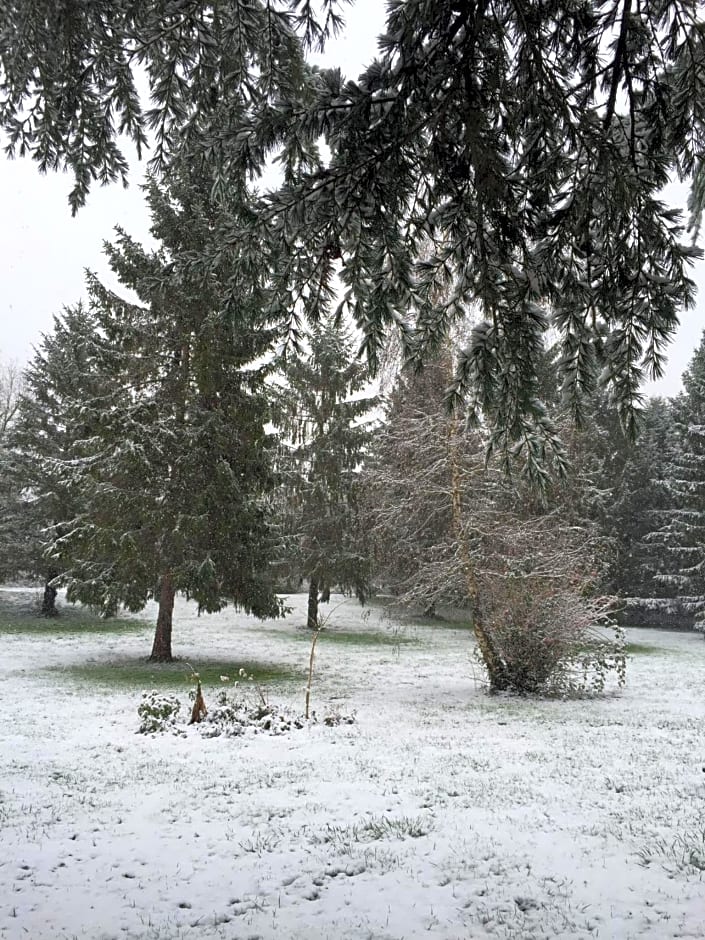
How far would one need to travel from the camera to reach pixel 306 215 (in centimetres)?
318

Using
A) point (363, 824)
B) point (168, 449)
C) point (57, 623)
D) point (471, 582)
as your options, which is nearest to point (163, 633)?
point (168, 449)

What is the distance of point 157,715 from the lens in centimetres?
862

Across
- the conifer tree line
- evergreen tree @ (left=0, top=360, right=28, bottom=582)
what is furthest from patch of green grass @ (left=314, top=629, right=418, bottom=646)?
the conifer tree line

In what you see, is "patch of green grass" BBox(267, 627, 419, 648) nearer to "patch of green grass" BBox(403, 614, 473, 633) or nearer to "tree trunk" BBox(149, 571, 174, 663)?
"patch of green grass" BBox(403, 614, 473, 633)

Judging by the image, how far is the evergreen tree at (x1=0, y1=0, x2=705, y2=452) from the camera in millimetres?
2980

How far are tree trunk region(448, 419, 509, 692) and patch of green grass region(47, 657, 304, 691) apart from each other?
164 inches

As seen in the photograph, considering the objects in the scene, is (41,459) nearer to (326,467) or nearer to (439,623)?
(326,467)

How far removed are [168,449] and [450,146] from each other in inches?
468

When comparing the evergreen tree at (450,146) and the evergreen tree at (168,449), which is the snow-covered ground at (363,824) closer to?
the evergreen tree at (450,146)

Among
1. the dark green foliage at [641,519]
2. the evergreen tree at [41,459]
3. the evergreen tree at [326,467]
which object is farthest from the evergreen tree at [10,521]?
the dark green foliage at [641,519]

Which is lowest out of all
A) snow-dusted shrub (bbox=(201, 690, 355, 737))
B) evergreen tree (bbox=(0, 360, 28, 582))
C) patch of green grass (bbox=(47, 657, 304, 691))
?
patch of green grass (bbox=(47, 657, 304, 691))

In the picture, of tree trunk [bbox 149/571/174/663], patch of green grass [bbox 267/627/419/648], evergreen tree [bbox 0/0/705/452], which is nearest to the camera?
evergreen tree [bbox 0/0/705/452]

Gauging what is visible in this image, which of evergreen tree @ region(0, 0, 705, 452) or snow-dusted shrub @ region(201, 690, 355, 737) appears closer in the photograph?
evergreen tree @ region(0, 0, 705, 452)

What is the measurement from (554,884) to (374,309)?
12.3ft
